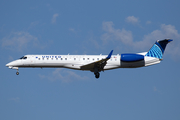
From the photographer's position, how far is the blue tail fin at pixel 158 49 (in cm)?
3816

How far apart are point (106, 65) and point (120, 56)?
2161 millimetres

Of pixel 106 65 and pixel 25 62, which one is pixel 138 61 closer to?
pixel 106 65

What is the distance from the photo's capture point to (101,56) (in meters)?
37.7

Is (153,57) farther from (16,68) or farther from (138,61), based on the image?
(16,68)

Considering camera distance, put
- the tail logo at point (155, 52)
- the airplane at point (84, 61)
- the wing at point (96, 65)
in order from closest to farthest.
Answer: the wing at point (96, 65) < the airplane at point (84, 61) < the tail logo at point (155, 52)

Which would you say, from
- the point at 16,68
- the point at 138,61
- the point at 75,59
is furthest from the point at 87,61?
the point at 16,68

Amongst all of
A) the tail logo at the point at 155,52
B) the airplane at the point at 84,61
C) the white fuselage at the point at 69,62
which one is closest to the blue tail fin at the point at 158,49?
the tail logo at the point at 155,52

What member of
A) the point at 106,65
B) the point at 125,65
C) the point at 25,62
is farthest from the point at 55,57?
Result: the point at 125,65

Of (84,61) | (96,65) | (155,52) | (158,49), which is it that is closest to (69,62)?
(84,61)

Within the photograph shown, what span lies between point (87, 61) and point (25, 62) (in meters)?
8.02

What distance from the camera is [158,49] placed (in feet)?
126

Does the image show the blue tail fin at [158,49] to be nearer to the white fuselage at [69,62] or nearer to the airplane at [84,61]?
the airplane at [84,61]

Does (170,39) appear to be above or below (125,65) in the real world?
above

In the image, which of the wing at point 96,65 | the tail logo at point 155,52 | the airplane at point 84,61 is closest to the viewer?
the wing at point 96,65
